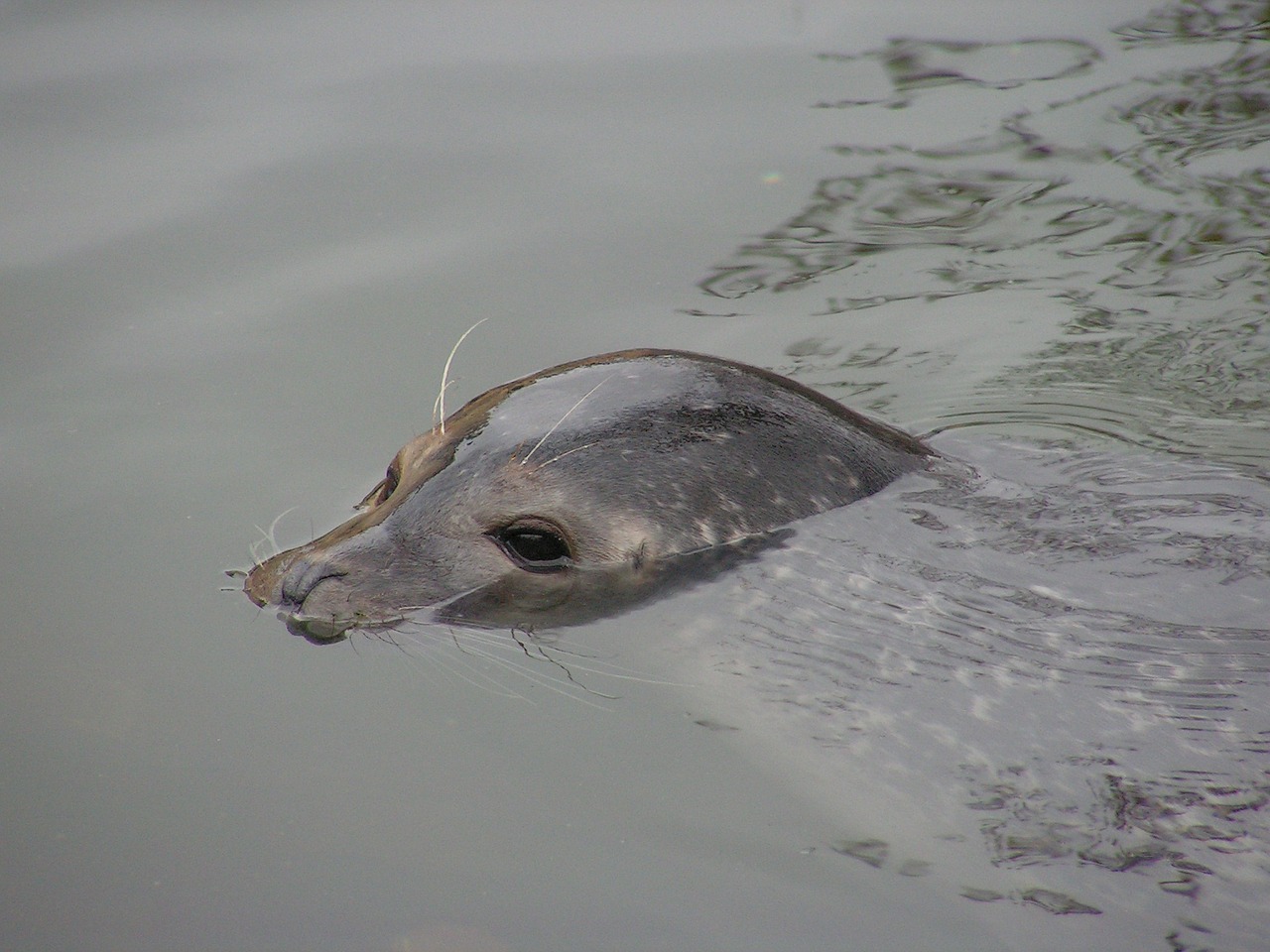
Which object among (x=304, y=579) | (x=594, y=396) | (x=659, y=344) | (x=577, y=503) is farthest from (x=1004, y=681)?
(x=659, y=344)

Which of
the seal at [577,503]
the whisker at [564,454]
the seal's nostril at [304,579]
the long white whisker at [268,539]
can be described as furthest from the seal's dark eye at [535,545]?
the long white whisker at [268,539]

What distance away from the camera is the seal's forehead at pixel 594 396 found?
13.6ft

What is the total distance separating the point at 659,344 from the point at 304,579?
211 centimetres

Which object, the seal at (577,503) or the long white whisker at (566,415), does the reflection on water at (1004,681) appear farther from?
the long white whisker at (566,415)

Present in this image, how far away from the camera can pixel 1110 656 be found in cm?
392

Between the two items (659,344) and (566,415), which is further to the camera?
(659,344)

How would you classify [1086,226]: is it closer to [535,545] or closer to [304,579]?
[535,545]

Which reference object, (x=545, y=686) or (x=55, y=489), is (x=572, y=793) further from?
(x=55, y=489)

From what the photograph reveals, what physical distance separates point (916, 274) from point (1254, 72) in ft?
8.22

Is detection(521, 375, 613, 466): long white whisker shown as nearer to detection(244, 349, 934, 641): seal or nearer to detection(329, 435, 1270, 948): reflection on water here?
detection(244, 349, 934, 641): seal

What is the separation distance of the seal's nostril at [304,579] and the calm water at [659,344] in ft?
0.53

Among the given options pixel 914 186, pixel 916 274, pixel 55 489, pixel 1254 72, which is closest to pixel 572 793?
pixel 55 489

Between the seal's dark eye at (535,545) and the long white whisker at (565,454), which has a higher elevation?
the long white whisker at (565,454)

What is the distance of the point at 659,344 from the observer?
5.70 metres
